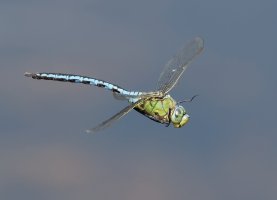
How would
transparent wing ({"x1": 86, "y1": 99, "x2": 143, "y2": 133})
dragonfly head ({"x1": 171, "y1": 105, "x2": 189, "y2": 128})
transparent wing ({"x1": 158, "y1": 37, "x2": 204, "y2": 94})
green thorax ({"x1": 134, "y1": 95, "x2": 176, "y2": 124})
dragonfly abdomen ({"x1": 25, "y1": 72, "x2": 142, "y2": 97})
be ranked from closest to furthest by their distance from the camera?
1. transparent wing ({"x1": 86, "y1": 99, "x2": 143, "y2": 133})
2. dragonfly head ({"x1": 171, "y1": 105, "x2": 189, "y2": 128})
3. green thorax ({"x1": 134, "y1": 95, "x2": 176, "y2": 124})
4. dragonfly abdomen ({"x1": 25, "y1": 72, "x2": 142, "y2": 97})
5. transparent wing ({"x1": 158, "y1": 37, "x2": 204, "y2": 94})

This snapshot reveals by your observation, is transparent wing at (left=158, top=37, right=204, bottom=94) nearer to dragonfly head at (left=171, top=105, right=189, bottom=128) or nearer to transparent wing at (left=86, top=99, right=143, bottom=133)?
dragonfly head at (left=171, top=105, right=189, bottom=128)

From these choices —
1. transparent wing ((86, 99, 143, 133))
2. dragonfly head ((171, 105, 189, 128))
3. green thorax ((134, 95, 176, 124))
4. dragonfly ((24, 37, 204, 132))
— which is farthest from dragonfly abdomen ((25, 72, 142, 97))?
→ dragonfly head ((171, 105, 189, 128))

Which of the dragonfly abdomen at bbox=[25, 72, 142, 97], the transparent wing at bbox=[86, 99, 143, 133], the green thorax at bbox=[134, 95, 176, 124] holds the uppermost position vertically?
the dragonfly abdomen at bbox=[25, 72, 142, 97]

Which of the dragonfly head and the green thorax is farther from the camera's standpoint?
the green thorax

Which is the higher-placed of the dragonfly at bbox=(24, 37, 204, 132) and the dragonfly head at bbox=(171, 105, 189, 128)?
the dragonfly at bbox=(24, 37, 204, 132)

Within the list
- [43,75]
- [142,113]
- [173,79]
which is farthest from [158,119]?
[43,75]

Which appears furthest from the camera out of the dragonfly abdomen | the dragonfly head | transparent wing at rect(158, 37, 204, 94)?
transparent wing at rect(158, 37, 204, 94)

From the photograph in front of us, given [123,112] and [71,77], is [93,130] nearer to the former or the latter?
[123,112]

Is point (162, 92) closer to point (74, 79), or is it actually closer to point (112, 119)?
point (74, 79)
